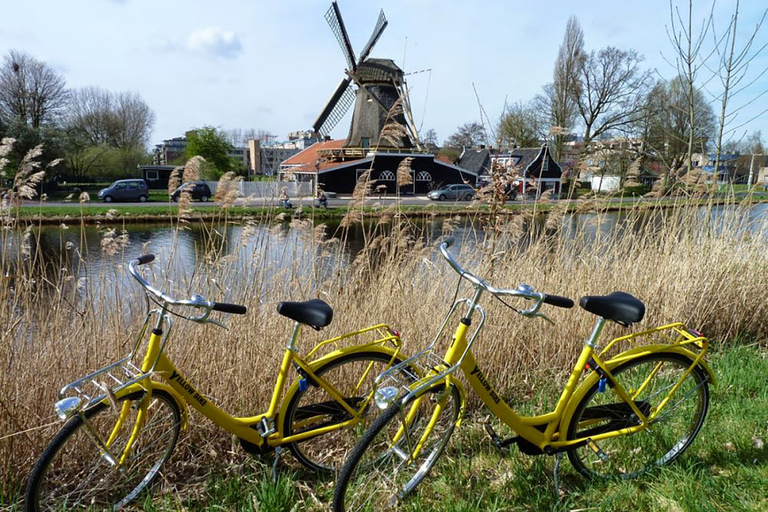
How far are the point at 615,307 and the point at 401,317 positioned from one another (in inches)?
58.2

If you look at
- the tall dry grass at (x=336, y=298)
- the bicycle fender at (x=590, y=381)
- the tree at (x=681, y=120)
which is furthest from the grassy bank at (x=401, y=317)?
the tree at (x=681, y=120)

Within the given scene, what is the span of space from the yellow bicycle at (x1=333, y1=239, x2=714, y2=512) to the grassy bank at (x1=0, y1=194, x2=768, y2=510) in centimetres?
15

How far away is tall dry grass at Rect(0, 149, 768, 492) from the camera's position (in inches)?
91.7

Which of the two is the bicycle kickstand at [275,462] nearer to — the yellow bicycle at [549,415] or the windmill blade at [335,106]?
the yellow bicycle at [549,415]

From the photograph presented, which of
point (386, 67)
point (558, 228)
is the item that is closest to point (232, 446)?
point (558, 228)

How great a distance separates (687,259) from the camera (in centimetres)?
394

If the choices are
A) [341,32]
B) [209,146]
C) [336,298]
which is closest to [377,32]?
[341,32]

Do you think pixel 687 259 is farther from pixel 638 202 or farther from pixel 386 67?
pixel 386 67

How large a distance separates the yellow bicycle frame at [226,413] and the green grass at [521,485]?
203 mm

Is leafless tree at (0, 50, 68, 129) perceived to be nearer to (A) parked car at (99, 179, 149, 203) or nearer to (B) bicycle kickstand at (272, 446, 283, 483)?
(A) parked car at (99, 179, 149, 203)

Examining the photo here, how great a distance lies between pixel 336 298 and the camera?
3332 millimetres

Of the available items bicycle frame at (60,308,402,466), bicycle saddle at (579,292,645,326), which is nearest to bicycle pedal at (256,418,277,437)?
bicycle frame at (60,308,402,466)

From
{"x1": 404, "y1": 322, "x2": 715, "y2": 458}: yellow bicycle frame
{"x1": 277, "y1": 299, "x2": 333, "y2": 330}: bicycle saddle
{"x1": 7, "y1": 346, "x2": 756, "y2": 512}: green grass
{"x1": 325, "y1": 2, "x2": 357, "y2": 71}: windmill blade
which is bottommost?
{"x1": 7, "y1": 346, "x2": 756, "y2": 512}: green grass

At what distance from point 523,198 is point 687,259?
1.34 m
